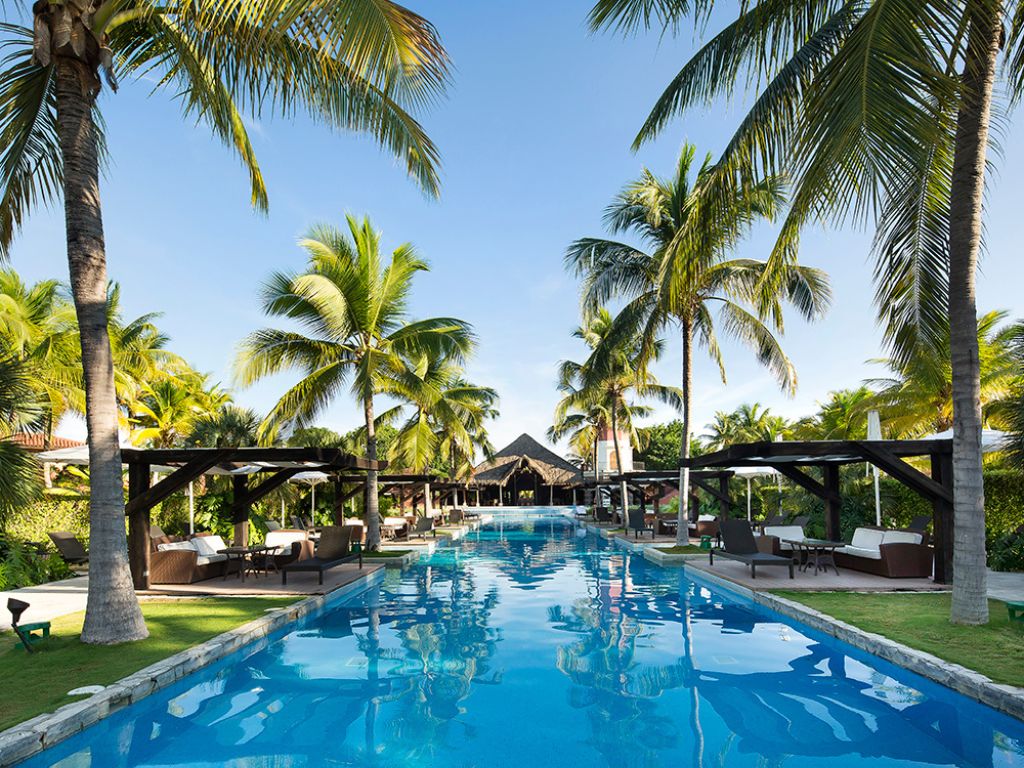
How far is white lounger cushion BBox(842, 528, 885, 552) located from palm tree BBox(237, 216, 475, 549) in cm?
931

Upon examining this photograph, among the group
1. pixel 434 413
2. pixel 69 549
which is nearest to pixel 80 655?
pixel 69 549

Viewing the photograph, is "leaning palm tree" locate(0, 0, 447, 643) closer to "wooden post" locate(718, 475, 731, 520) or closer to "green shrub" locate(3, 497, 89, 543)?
"green shrub" locate(3, 497, 89, 543)

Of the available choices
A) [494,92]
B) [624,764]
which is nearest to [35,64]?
[494,92]

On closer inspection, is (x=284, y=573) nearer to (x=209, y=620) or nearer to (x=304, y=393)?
(x=209, y=620)

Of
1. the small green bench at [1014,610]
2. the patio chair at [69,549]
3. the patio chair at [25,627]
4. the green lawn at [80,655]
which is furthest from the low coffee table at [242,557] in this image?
the small green bench at [1014,610]

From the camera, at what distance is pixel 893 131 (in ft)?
13.2

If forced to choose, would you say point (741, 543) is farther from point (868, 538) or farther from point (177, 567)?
point (177, 567)

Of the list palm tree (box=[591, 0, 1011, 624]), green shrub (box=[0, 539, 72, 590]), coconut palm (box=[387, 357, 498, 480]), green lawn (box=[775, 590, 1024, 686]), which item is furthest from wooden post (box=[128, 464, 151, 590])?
green lawn (box=[775, 590, 1024, 686])

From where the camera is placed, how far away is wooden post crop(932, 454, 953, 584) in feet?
32.6

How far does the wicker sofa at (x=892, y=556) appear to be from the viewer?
10359mm

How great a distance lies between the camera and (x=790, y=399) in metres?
15.6

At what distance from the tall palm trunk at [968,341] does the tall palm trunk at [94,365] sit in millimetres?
8409

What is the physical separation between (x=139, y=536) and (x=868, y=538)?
490 inches

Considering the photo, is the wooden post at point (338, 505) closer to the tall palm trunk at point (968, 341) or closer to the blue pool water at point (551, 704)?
the blue pool water at point (551, 704)
